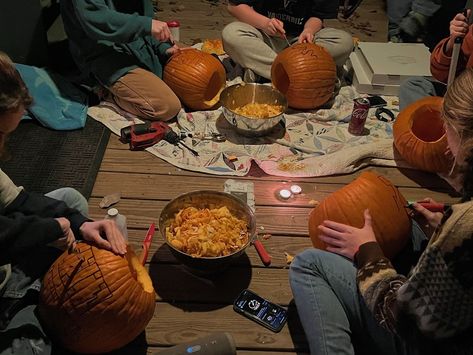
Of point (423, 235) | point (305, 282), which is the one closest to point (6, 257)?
point (305, 282)

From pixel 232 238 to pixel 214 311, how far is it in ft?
0.77

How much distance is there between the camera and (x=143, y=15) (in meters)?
2.52

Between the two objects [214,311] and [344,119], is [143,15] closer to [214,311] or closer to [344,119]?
[344,119]

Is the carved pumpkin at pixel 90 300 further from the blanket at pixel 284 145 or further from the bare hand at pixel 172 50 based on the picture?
the bare hand at pixel 172 50

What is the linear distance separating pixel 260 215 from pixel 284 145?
1.63ft

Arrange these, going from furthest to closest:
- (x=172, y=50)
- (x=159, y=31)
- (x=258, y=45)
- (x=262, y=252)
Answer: (x=258, y=45)
(x=172, y=50)
(x=159, y=31)
(x=262, y=252)

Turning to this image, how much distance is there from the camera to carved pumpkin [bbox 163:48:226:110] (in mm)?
2441

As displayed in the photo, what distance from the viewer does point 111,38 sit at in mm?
2273

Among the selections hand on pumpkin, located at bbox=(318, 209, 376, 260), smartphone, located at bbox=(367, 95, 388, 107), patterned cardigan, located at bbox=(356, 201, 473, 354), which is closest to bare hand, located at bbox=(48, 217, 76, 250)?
hand on pumpkin, located at bbox=(318, 209, 376, 260)

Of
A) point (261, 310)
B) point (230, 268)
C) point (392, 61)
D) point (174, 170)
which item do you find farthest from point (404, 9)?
point (261, 310)

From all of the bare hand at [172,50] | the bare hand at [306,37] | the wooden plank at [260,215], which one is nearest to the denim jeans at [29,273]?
the wooden plank at [260,215]

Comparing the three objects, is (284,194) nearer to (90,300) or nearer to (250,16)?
(90,300)

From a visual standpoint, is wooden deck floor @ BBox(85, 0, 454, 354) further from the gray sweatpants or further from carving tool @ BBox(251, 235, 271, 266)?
the gray sweatpants

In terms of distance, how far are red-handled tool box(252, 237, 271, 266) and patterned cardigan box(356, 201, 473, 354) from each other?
720mm
